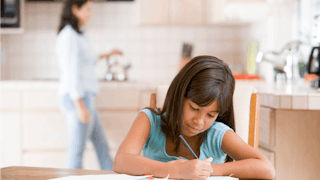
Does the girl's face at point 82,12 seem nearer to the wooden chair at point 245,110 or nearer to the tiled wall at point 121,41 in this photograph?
the tiled wall at point 121,41

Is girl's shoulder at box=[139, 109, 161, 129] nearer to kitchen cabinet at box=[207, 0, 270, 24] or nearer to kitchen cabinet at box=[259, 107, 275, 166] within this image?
kitchen cabinet at box=[259, 107, 275, 166]

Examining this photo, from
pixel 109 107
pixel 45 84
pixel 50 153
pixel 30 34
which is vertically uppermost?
pixel 30 34

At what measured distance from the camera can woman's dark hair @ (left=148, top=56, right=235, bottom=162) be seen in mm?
864

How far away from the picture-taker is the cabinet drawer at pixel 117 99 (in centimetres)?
258

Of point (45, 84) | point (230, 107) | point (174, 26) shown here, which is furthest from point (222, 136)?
point (174, 26)

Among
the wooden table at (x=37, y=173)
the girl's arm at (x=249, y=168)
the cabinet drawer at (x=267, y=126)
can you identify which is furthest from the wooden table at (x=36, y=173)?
the cabinet drawer at (x=267, y=126)

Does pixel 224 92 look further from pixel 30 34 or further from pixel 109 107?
pixel 30 34

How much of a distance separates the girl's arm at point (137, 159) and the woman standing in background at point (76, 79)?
124 cm

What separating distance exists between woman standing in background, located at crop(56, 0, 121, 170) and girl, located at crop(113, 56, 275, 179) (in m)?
1.18

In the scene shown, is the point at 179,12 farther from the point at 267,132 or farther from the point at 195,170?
the point at 195,170

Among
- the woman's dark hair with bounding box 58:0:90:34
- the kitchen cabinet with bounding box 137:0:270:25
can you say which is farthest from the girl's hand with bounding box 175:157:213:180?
the kitchen cabinet with bounding box 137:0:270:25

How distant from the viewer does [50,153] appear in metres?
2.62

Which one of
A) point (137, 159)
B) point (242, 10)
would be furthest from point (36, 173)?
point (242, 10)

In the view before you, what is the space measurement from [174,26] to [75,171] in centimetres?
250
